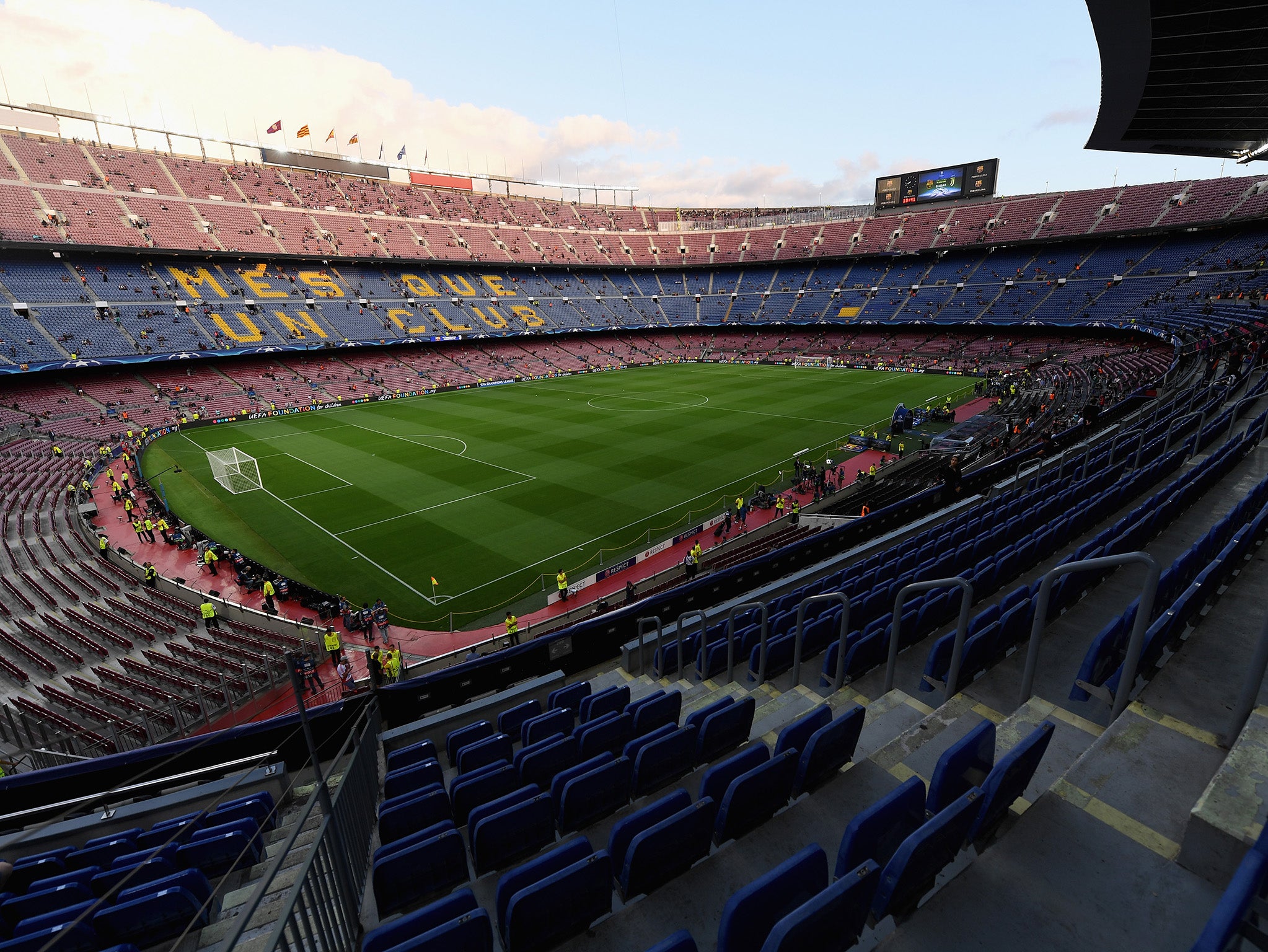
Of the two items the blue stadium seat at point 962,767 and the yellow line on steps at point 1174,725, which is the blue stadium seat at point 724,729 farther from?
the yellow line on steps at point 1174,725

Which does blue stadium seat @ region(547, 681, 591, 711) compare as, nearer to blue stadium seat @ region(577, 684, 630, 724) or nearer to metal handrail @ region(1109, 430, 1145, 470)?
blue stadium seat @ region(577, 684, 630, 724)

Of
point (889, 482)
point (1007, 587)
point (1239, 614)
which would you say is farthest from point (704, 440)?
point (1239, 614)

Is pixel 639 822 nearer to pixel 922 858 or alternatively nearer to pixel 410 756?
pixel 922 858

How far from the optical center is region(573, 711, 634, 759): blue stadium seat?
6664mm

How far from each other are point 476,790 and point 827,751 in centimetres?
345

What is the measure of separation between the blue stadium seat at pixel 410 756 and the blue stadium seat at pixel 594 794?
109 inches

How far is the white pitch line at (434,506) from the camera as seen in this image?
24.6 m

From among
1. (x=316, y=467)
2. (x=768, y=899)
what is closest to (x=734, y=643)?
(x=768, y=899)

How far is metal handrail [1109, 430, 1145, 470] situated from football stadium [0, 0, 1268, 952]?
0.12 metres

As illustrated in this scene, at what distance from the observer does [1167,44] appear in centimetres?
1702

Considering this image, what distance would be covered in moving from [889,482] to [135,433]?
4736 cm

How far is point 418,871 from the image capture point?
15.4 ft

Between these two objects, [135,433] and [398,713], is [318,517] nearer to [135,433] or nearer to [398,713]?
[398,713]

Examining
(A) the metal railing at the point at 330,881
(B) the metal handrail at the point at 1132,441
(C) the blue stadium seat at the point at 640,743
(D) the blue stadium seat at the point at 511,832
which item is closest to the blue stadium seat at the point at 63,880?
(A) the metal railing at the point at 330,881
